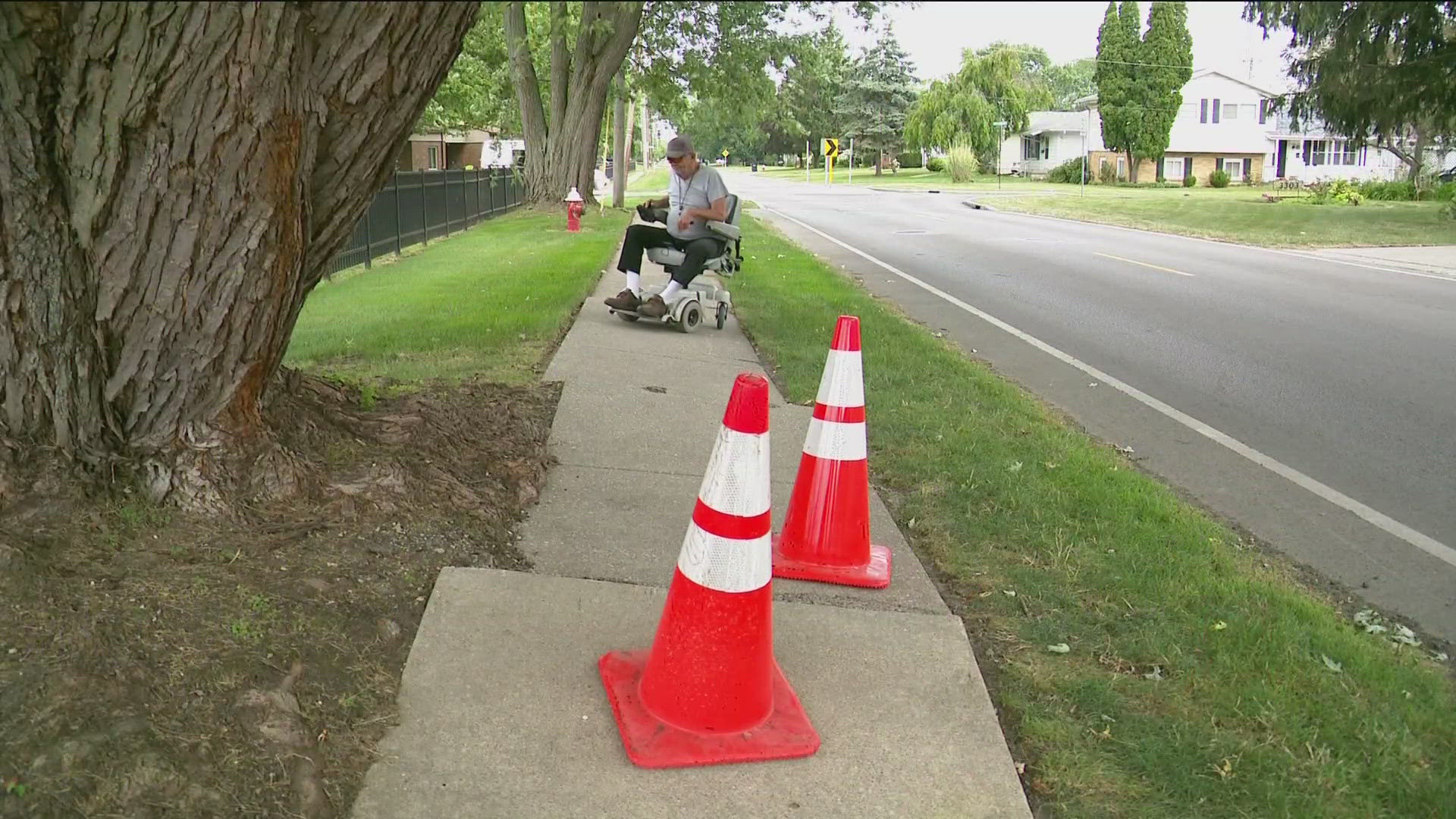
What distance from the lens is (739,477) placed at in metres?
3.12

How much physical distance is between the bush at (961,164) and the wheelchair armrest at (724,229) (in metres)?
55.1

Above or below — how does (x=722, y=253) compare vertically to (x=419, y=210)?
below

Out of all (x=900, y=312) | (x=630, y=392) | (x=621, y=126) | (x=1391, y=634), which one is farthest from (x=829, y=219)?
(x=1391, y=634)

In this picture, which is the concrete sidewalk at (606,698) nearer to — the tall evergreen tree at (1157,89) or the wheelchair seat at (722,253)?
the wheelchair seat at (722,253)

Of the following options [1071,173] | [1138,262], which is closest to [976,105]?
[1071,173]

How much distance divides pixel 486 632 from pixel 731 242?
643 centimetres

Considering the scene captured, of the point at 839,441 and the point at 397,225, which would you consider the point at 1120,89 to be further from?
the point at 839,441

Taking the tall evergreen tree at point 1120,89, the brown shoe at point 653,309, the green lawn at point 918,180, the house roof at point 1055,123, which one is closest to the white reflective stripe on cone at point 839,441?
the brown shoe at point 653,309

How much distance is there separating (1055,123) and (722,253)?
6797 cm

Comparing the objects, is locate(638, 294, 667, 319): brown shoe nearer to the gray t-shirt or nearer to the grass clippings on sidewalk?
the gray t-shirt

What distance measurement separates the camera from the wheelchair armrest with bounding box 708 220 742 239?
8.84m

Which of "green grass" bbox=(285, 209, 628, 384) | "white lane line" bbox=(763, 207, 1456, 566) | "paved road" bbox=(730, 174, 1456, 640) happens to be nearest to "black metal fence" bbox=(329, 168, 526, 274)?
"green grass" bbox=(285, 209, 628, 384)

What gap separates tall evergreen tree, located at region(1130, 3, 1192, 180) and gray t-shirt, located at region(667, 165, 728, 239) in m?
46.2

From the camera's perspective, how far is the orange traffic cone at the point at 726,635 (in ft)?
10.0
